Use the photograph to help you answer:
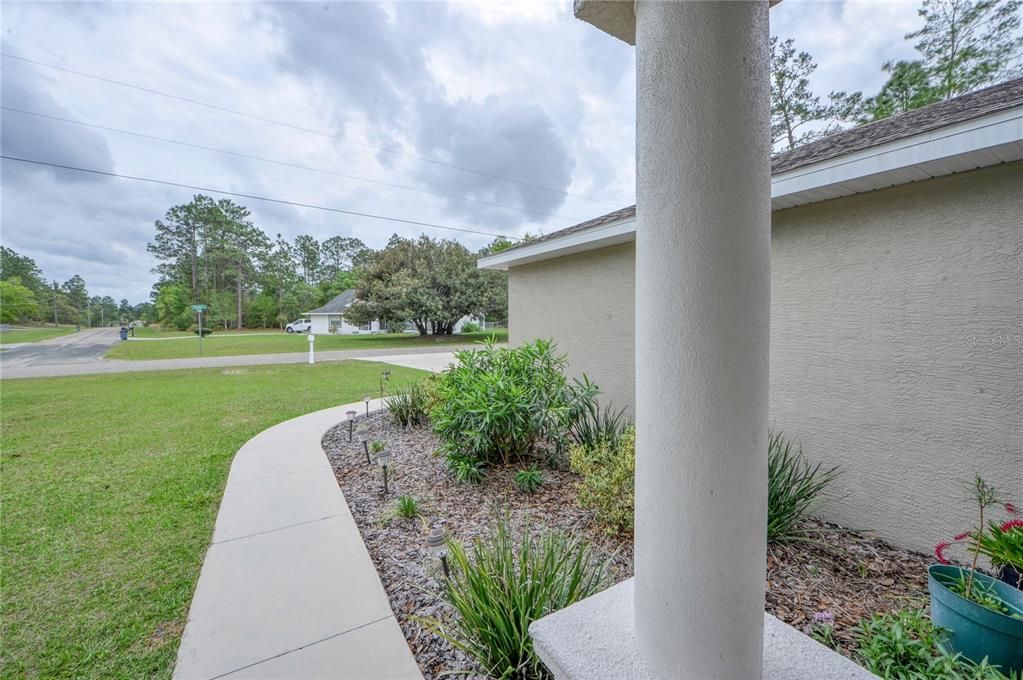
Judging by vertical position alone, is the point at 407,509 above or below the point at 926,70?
below

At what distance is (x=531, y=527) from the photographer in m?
3.35

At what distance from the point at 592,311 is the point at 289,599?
4.53 meters

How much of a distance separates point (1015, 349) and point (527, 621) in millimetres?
3469

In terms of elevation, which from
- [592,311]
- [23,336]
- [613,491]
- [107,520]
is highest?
[592,311]

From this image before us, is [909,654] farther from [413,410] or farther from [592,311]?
[413,410]

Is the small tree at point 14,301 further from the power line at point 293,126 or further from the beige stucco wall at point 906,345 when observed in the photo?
the beige stucco wall at point 906,345

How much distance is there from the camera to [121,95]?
13.1m

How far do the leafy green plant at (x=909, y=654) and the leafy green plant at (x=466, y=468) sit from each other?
2969mm

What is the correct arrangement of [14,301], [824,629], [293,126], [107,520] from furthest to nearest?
1. [14,301]
2. [293,126]
3. [107,520]
4. [824,629]

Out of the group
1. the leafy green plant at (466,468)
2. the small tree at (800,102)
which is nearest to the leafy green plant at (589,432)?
the leafy green plant at (466,468)

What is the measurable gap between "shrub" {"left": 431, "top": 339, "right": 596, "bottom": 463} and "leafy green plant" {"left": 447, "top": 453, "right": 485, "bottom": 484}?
0.06 metres

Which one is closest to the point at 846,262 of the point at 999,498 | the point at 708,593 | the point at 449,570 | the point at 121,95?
the point at 999,498

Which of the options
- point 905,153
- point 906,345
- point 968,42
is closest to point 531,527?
point 906,345

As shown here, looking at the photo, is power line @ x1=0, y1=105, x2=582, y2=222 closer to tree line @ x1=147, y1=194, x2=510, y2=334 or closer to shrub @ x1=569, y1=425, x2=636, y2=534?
tree line @ x1=147, y1=194, x2=510, y2=334
